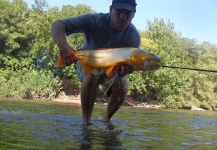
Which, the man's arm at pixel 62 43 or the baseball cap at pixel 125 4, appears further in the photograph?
the baseball cap at pixel 125 4

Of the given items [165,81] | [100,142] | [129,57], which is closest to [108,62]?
[129,57]

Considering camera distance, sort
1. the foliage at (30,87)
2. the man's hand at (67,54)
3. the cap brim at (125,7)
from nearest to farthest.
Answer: the man's hand at (67,54) → the cap brim at (125,7) → the foliage at (30,87)

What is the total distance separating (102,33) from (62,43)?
0.96 m

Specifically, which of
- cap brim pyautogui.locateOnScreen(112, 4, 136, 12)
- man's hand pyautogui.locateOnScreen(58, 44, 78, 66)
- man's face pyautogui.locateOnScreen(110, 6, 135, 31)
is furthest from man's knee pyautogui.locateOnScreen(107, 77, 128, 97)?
man's hand pyautogui.locateOnScreen(58, 44, 78, 66)

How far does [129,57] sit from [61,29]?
3.08 ft

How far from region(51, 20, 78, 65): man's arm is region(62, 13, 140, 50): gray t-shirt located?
1.09 feet

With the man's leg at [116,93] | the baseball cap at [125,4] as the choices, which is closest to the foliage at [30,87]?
the man's leg at [116,93]

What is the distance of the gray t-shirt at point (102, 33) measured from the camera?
429 centimetres

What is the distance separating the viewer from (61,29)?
3.88 m

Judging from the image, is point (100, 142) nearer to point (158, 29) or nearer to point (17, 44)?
point (17, 44)

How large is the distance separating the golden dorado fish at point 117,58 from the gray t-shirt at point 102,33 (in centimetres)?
69

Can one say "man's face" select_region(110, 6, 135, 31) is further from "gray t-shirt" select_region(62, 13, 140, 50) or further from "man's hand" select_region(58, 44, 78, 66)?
"man's hand" select_region(58, 44, 78, 66)

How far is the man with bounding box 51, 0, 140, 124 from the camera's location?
3969 mm

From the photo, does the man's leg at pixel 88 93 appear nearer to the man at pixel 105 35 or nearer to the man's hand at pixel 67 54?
the man at pixel 105 35
